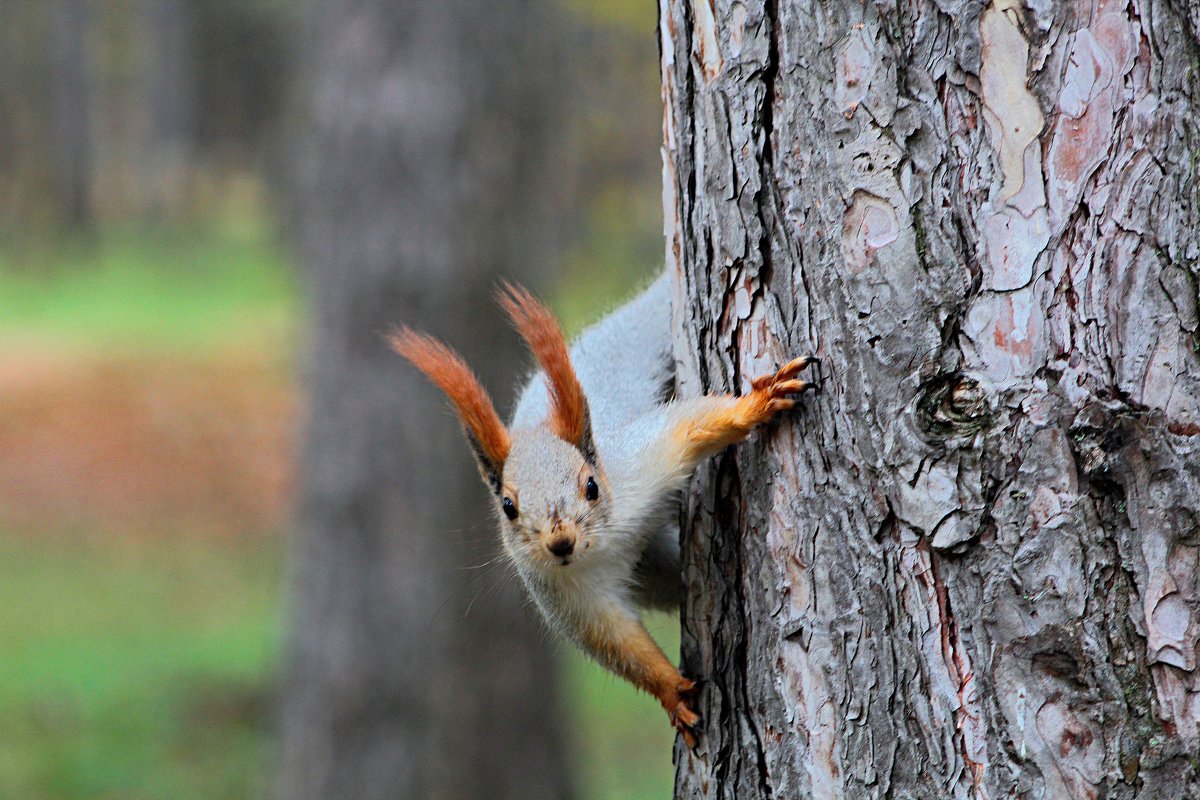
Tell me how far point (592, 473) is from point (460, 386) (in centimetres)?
28

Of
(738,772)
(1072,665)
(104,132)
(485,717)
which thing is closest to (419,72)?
(485,717)

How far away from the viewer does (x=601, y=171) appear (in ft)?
19.2

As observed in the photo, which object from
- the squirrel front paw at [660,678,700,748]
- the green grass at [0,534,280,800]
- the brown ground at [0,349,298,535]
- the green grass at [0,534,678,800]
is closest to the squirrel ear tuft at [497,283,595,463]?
the squirrel front paw at [660,678,700,748]

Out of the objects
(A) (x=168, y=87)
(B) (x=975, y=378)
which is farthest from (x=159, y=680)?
(A) (x=168, y=87)

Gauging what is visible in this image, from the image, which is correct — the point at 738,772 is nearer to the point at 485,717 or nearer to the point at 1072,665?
the point at 1072,665

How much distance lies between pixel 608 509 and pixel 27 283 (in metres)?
16.2

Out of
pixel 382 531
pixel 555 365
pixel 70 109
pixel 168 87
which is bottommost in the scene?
pixel 555 365

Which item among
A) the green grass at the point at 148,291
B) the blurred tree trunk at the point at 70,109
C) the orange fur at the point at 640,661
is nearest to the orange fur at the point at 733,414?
the orange fur at the point at 640,661

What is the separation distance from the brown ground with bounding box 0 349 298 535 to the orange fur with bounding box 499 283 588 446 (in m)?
9.10

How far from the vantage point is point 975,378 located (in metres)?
1.46

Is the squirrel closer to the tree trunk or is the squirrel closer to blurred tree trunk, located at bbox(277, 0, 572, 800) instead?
the tree trunk

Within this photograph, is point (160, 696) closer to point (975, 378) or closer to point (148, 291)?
point (975, 378)

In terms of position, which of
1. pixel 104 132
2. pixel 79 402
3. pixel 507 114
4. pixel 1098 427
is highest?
pixel 104 132

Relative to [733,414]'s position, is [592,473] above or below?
above
